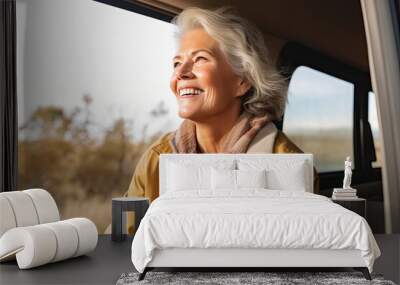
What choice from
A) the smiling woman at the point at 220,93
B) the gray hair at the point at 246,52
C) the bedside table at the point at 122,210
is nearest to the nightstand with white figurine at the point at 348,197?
the smiling woman at the point at 220,93

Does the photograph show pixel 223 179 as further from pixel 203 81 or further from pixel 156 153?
pixel 203 81

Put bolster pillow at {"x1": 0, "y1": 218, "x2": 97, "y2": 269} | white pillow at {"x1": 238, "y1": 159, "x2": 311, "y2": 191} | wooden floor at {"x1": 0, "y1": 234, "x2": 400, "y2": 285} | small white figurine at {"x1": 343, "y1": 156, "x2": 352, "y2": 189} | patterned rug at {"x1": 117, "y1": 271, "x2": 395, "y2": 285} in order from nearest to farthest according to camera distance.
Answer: patterned rug at {"x1": 117, "y1": 271, "x2": 395, "y2": 285}, wooden floor at {"x1": 0, "y1": 234, "x2": 400, "y2": 285}, bolster pillow at {"x1": 0, "y1": 218, "x2": 97, "y2": 269}, white pillow at {"x1": 238, "y1": 159, "x2": 311, "y2": 191}, small white figurine at {"x1": 343, "y1": 156, "x2": 352, "y2": 189}

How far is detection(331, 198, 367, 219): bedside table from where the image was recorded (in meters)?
5.84

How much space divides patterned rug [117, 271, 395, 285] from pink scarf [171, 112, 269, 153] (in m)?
1.99

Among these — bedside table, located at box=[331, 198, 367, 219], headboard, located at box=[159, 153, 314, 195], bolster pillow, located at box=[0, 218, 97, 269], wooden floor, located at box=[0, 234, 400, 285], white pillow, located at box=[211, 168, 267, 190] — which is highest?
headboard, located at box=[159, 153, 314, 195]

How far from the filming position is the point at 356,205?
5859mm

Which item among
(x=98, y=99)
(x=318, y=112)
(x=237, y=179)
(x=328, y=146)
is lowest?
(x=237, y=179)

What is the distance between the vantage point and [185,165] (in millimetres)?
5941

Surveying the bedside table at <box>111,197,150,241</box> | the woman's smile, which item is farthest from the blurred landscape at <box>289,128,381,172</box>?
the bedside table at <box>111,197,150,241</box>

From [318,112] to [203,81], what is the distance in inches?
46.6

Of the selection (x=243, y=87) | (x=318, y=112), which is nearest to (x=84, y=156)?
(x=243, y=87)

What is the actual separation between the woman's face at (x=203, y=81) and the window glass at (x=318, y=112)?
1.73ft

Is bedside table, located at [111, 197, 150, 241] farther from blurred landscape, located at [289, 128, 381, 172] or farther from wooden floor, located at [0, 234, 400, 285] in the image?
blurred landscape, located at [289, 128, 381, 172]

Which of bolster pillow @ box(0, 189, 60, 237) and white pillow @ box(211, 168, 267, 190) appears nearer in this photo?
bolster pillow @ box(0, 189, 60, 237)
